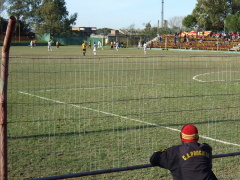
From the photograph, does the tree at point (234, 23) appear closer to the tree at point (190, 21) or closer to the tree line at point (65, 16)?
the tree line at point (65, 16)

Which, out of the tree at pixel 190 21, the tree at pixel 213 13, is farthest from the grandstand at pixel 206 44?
the tree at pixel 190 21

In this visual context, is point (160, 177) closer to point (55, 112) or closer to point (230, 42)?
point (55, 112)

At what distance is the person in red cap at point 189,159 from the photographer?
2.97 metres

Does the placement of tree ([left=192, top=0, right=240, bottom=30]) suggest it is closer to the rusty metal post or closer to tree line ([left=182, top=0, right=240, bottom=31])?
tree line ([left=182, top=0, right=240, bottom=31])

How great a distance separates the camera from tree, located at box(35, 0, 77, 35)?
84.6 metres

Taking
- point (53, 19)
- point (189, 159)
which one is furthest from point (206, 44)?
point (189, 159)

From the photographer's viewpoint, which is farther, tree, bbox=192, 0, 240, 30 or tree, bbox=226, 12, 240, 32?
tree, bbox=192, 0, 240, 30

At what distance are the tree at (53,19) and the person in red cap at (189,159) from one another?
85.1 meters

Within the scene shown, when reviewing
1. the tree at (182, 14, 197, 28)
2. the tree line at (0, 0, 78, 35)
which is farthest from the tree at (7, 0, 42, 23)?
the tree at (182, 14, 197, 28)

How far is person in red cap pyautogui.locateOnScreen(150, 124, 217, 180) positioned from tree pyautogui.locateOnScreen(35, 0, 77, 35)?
3350 inches

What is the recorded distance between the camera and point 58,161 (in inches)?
209

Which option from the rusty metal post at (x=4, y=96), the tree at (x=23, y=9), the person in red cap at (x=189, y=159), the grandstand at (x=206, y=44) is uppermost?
the tree at (x=23, y=9)

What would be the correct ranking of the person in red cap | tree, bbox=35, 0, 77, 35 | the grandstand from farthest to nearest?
tree, bbox=35, 0, 77, 35, the grandstand, the person in red cap

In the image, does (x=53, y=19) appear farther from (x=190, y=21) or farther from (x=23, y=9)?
(x=190, y=21)
